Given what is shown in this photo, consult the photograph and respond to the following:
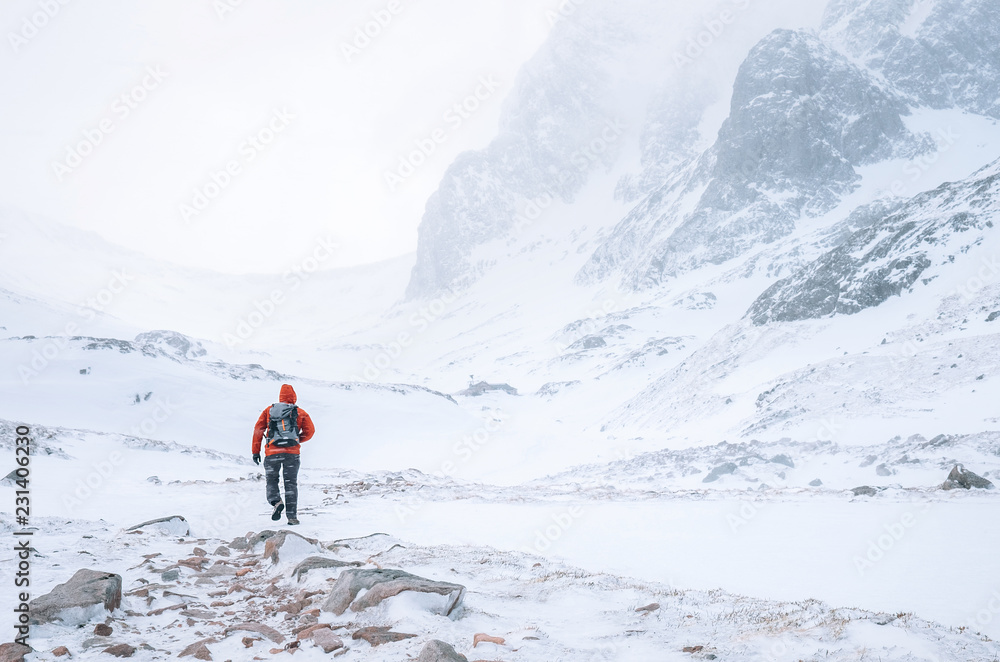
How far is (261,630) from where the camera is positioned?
14.7 feet

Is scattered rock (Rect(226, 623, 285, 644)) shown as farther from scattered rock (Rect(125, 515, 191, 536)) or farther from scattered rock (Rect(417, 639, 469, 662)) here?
scattered rock (Rect(125, 515, 191, 536))

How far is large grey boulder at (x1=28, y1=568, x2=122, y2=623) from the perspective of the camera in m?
4.27

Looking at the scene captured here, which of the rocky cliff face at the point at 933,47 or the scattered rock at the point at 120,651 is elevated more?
the rocky cliff face at the point at 933,47

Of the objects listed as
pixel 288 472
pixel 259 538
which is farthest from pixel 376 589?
pixel 288 472

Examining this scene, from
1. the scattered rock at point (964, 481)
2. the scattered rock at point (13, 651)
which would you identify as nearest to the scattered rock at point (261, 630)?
the scattered rock at point (13, 651)

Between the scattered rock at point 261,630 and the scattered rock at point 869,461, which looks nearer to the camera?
the scattered rock at point 261,630

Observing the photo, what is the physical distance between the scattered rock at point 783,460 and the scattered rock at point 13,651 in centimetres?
1976

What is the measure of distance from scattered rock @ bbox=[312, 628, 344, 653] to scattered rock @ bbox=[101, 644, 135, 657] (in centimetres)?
120

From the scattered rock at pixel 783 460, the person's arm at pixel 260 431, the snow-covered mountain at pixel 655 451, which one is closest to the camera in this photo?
the snow-covered mountain at pixel 655 451

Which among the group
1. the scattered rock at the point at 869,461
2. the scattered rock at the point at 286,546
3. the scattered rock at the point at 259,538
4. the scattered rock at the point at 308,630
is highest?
the scattered rock at the point at 308,630

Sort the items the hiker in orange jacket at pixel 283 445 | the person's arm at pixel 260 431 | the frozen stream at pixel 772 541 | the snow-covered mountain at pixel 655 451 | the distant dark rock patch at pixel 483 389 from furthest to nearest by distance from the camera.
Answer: the distant dark rock patch at pixel 483 389 → the hiker in orange jacket at pixel 283 445 → the person's arm at pixel 260 431 → the frozen stream at pixel 772 541 → the snow-covered mountain at pixel 655 451

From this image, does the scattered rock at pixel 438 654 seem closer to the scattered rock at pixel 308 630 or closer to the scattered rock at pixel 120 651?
the scattered rock at pixel 308 630

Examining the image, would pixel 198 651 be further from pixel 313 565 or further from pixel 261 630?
pixel 313 565

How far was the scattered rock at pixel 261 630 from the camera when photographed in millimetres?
4344
